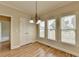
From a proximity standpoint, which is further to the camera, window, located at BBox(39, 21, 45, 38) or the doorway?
window, located at BBox(39, 21, 45, 38)

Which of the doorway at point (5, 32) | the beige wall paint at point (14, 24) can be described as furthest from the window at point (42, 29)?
the doorway at point (5, 32)

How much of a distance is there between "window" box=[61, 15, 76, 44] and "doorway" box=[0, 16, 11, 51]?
3.25 m

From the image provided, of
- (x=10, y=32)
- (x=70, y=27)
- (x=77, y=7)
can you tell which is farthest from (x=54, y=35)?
(x=10, y=32)

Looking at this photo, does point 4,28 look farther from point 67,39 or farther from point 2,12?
point 67,39

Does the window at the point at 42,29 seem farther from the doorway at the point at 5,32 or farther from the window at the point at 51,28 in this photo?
the doorway at the point at 5,32

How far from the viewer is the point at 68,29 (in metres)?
4.18

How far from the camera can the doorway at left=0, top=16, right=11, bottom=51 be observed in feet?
16.0

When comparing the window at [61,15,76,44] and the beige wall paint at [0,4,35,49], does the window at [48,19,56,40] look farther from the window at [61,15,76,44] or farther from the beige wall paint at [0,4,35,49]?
the beige wall paint at [0,4,35,49]

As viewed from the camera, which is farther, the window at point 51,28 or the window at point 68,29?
the window at point 51,28

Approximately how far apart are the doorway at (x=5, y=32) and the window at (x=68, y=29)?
325 cm

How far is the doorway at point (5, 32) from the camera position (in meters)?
4.88

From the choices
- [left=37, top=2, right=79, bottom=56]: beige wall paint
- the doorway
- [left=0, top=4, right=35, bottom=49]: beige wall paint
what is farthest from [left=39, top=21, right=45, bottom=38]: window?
the doorway

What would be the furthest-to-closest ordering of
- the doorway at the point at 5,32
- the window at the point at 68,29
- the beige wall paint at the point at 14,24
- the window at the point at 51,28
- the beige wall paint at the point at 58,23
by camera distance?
the window at the point at 51,28 < the doorway at the point at 5,32 < the beige wall paint at the point at 14,24 < the window at the point at 68,29 < the beige wall paint at the point at 58,23

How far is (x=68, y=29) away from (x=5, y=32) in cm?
389
